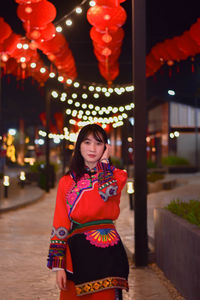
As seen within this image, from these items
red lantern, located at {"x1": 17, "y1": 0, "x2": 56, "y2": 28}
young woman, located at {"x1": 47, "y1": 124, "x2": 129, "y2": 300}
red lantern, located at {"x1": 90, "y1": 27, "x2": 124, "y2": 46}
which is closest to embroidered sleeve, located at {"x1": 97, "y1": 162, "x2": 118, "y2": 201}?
young woman, located at {"x1": 47, "y1": 124, "x2": 129, "y2": 300}

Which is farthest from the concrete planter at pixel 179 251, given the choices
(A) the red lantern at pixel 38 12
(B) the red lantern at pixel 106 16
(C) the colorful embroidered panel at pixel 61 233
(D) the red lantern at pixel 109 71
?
(D) the red lantern at pixel 109 71

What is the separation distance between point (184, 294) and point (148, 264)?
6.05ft

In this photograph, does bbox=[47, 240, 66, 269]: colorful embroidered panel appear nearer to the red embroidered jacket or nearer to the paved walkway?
the red embroidered jacket

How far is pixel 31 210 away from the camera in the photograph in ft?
47.6

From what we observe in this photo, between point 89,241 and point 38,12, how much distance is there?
664 centimetres

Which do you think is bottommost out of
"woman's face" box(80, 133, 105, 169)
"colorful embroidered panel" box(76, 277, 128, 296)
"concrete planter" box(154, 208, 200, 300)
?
"concrete planter" box(154, 208, 200, 300)

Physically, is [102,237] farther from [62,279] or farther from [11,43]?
[11,43]

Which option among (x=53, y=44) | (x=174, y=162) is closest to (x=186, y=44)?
(x=53, y=44)

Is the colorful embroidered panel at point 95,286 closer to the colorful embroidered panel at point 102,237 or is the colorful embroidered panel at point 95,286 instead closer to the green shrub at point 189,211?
the colorful embroidered panel at point 102,237

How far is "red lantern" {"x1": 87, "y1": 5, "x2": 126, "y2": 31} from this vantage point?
28.6ft

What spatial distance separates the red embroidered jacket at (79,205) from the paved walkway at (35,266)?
2.59m

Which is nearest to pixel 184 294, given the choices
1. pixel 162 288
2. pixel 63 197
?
pixel 162 288

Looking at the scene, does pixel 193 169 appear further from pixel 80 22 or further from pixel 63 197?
pixel 63 197

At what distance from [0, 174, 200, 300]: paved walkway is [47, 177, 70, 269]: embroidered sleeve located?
2.57 metres
